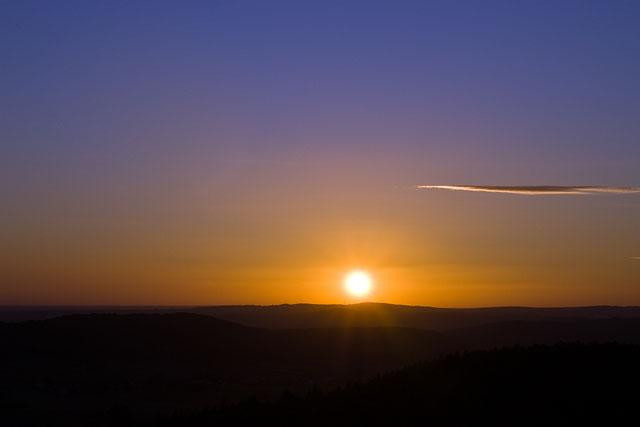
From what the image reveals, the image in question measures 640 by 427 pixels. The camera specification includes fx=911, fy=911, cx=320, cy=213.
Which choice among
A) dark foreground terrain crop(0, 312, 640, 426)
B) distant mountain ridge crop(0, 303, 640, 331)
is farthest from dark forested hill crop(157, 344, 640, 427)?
distant mountain ridge crop(0, 303, 640, 331)

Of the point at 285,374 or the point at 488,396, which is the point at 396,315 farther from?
the point at 488,396

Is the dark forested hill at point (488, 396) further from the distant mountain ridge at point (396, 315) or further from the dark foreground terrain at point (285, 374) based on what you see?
the distant mountain ridge at point (396, 315)

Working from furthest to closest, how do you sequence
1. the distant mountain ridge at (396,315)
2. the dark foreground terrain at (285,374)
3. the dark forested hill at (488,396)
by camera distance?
1. the distant mountain ridge at (396,315)
2. the dark foreground terrain at (285,374)
3. the dark forested hill at (488,396)

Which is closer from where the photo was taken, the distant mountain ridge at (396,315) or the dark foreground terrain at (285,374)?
the dark foreground terrain at (285,374)

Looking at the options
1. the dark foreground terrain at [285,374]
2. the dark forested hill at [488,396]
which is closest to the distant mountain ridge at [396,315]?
the dark foreground terrain at [285,374]

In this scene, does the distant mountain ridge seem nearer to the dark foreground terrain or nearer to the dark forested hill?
the dark foreground terrain

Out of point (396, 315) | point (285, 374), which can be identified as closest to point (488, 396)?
point (285, 374)

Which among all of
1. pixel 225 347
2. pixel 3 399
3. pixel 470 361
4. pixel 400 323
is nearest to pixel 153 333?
pixel 225 347

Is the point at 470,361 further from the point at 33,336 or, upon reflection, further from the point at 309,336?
the point at 309,336
